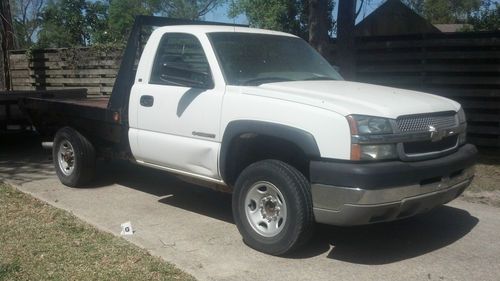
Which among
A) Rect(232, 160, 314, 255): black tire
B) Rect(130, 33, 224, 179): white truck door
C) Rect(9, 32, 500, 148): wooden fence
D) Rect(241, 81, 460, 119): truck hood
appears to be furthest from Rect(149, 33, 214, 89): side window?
Rect(9, 32, 500, 148): wooden fence

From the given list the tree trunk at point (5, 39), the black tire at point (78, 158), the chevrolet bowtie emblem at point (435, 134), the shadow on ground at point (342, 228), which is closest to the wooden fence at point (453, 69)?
the shadow on ground at point (342, 228)

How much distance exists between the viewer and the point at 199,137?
5441mm

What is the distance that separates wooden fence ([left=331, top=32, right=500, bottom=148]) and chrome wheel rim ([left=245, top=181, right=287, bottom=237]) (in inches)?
227

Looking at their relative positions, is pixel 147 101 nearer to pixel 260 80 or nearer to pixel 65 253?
pixel 260 80

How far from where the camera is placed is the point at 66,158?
746cm

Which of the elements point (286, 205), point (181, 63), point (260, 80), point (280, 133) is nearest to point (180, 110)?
point (181, 63)

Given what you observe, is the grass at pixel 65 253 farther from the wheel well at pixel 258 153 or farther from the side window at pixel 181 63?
the side window at pixel 181 63

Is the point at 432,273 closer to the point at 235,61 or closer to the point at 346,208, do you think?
the point at 346,208

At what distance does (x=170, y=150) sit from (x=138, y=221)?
833 millimetres

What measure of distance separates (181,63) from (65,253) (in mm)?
2151

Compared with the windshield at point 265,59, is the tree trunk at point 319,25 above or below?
above

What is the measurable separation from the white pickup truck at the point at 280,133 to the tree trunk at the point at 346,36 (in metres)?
3.24

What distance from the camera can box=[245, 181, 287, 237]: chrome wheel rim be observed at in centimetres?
484

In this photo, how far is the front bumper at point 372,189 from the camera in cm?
430
